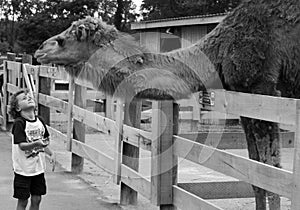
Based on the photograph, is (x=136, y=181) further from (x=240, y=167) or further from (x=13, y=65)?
(x=13, y=65)

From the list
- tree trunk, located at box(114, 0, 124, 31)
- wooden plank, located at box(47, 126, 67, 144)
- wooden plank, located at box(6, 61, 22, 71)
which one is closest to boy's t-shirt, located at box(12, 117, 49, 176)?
wooden plank, located at box(47, 126, 67, 144)

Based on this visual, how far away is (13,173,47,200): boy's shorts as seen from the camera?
18.8ft

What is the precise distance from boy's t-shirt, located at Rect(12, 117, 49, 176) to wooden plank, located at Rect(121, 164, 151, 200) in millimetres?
1279

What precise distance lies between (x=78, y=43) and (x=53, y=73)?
14.4 feet

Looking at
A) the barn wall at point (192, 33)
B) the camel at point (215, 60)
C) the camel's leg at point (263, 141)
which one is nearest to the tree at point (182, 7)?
the barn wall at point (192, 33)

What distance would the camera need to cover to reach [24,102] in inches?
227

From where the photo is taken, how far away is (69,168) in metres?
10.1

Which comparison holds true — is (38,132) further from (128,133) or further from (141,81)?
(128,133)

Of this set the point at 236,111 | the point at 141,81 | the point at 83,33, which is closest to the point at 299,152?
the point at 236,111

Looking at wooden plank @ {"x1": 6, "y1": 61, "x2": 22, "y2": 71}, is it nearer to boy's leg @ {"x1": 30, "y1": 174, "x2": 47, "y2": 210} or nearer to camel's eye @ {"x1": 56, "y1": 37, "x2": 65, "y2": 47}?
camel's eye @ {"x1": 56, "y1": 37, "x2": 65, "y2": 47}

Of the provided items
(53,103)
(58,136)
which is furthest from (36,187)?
(53,103)

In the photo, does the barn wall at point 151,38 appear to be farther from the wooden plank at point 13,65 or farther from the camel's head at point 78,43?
the camel's head at point 78,43

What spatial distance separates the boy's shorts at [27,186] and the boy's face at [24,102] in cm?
64

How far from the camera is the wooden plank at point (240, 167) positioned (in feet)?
13.9
